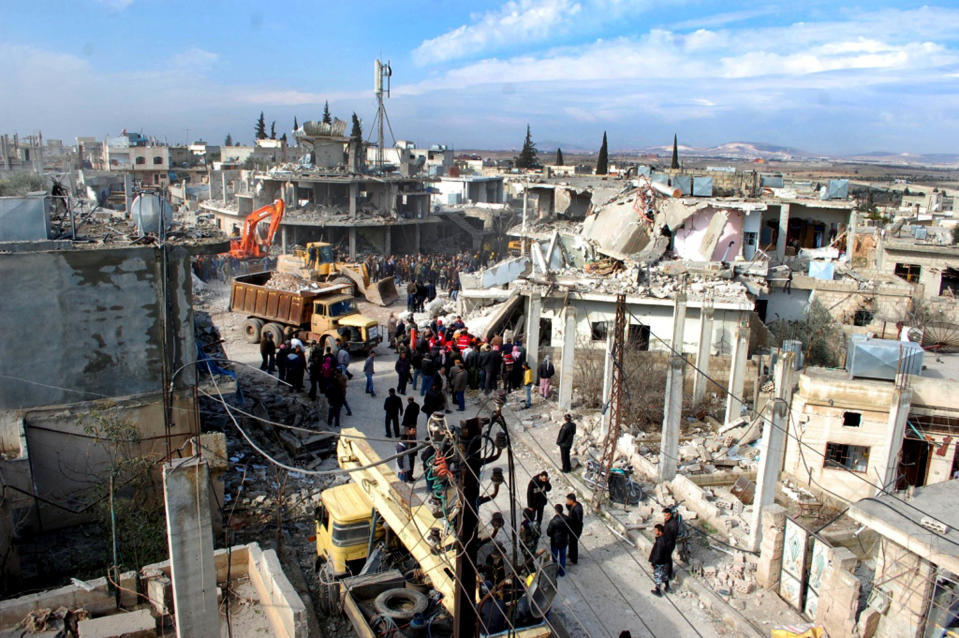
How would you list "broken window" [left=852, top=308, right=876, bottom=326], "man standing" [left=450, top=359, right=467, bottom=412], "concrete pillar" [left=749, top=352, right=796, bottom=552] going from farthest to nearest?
"broken window" [left=852, top=308, right=876, bottom=326] → "man standing" [left=450, top=359, right=467, bottom=412] → "concrete pillar" [left=749, top=352, right=796, bottom=552]

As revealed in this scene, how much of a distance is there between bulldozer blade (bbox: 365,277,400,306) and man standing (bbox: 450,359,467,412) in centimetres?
1116

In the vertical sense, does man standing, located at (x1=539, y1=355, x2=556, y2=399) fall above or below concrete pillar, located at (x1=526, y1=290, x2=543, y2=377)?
below

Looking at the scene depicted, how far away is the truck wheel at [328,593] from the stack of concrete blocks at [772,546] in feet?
20.2

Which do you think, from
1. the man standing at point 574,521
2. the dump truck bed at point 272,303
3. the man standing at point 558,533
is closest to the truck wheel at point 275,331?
the dump truck bed at point 272,303

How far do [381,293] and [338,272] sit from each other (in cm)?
205

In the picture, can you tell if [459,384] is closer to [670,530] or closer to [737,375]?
[737,375]

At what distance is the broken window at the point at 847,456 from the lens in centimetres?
1298

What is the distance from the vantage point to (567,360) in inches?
658

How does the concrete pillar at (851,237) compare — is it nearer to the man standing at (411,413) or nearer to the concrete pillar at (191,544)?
the man standing at (411,413)

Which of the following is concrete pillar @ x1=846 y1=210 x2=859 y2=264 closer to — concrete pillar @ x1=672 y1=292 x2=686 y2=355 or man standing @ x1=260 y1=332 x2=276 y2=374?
concrete pillar @ x1=672 y1=292 x2=686 y2=355

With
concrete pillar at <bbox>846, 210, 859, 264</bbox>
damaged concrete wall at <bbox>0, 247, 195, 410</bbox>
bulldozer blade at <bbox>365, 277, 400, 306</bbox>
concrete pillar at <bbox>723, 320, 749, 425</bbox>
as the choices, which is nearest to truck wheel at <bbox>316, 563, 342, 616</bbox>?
damaged concrete wall at <bbox>0, 247, 195, 410</bbox>

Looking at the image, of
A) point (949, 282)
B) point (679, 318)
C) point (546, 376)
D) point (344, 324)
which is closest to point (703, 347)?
point (679, 318)

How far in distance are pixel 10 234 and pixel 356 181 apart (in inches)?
1114

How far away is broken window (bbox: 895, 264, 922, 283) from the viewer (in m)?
26.1
